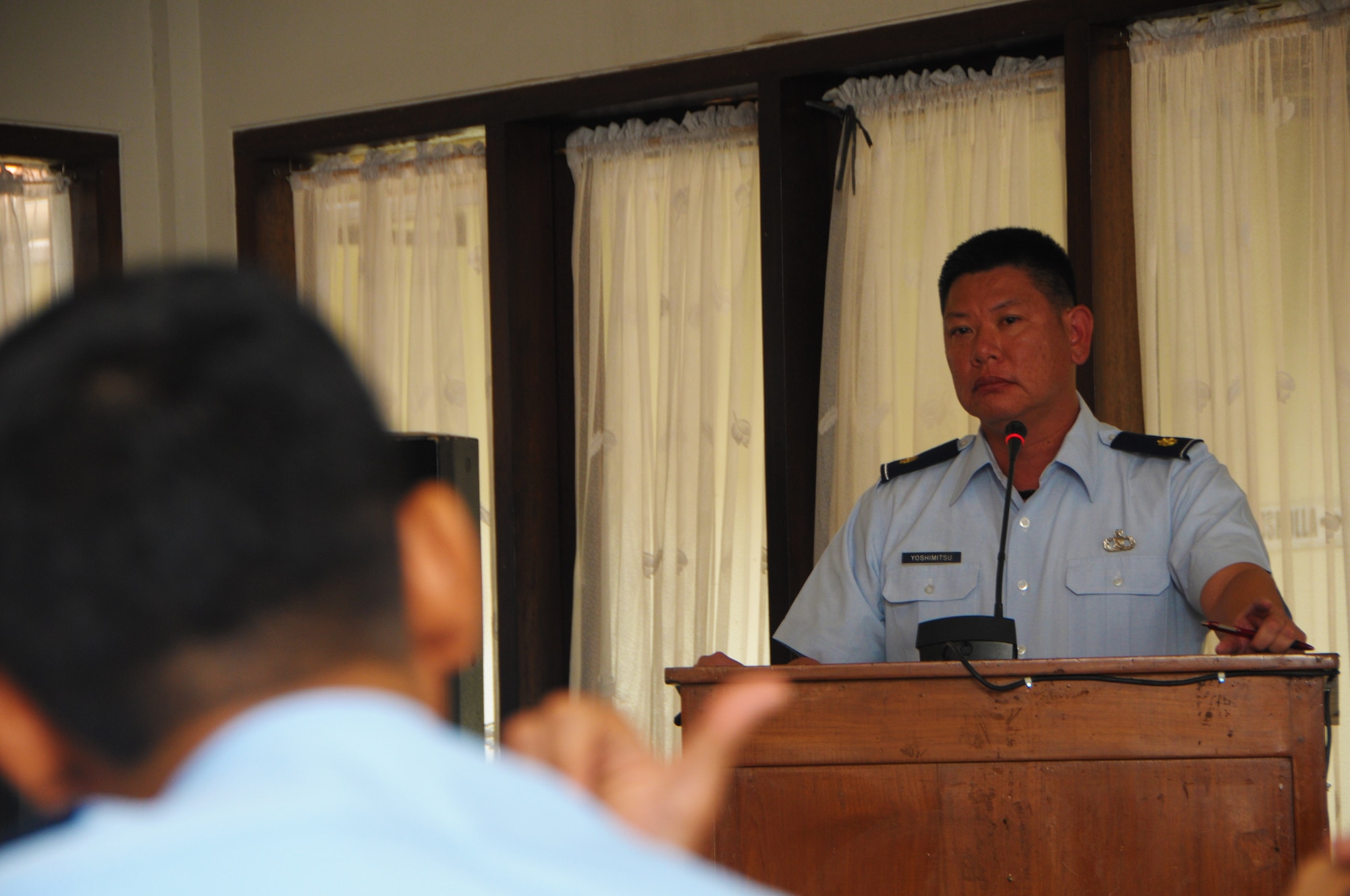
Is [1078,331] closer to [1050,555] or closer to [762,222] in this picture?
[1050,555]

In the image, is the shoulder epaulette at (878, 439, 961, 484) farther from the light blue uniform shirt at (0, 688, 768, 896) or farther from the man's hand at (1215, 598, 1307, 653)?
the light blue uniform shirt at (0, 688, 768, 896)

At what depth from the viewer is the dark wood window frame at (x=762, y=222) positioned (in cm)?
316

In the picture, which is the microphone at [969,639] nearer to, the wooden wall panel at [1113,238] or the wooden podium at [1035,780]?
the wooden podium at [1035,780]

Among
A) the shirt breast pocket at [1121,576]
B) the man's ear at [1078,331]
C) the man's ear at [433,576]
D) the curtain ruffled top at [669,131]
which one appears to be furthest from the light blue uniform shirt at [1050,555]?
the man's ear at [433,576]

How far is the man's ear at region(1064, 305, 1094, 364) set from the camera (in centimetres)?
265

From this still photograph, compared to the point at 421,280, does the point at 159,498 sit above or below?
below

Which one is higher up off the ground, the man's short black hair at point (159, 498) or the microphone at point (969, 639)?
the man's short black hair at point (159, 498)

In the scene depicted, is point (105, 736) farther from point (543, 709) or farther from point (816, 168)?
point (816, 168)

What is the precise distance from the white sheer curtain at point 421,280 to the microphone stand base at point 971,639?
230cm

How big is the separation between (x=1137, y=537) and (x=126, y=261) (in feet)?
10.6

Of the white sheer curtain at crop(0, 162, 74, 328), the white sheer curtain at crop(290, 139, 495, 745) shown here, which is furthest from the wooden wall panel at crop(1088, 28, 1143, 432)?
the white sheer curtain at crop(0, 162, 74, 328)

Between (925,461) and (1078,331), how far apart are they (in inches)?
15.6

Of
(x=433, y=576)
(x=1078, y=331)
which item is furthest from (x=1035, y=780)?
(x=433, y=576)

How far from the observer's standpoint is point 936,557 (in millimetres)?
2611
